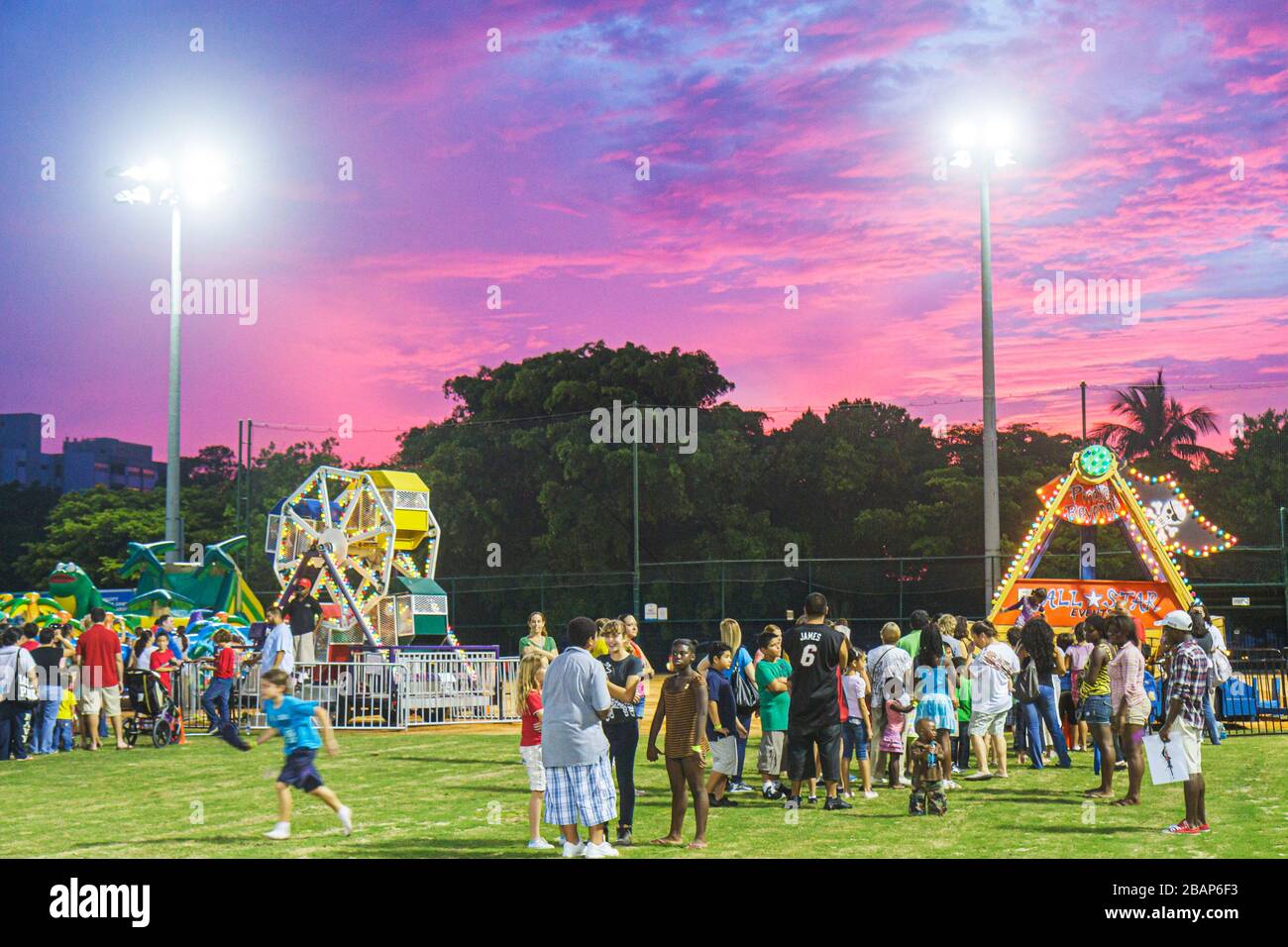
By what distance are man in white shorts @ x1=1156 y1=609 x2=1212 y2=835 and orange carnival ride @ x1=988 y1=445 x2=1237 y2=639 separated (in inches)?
592

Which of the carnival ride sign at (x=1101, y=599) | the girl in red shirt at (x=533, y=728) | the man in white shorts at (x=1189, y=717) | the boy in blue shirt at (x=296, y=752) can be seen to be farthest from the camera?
the carnival ride sign at (x=1101, y=599)

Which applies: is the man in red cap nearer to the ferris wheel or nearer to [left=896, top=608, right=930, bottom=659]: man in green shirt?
the ferris wheel

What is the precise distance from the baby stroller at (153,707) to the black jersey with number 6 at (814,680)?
11.5 metres

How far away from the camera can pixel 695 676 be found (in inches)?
415

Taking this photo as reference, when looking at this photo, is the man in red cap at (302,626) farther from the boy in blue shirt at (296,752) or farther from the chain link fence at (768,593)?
the boy in blue shirt at (296,752)

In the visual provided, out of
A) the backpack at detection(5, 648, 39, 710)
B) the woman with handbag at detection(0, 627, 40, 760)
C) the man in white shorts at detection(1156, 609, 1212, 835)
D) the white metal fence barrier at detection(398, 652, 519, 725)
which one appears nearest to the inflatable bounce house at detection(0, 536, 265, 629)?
the white metal fence barrier at detection(398, 652, 519, 725)

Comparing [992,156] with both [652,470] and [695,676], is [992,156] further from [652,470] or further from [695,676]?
[695,676]

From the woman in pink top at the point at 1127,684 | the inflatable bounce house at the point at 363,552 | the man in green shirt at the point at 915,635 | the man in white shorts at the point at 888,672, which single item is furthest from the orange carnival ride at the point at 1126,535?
the woman in pink top at the point at 1127,684

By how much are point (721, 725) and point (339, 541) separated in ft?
52.0

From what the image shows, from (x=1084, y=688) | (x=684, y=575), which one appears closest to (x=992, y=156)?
(x=684, y=575)

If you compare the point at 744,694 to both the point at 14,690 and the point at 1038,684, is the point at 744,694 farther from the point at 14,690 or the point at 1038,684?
the point at 14,690

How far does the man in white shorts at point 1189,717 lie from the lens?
35.2 ft

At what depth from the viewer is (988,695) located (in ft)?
49.2
